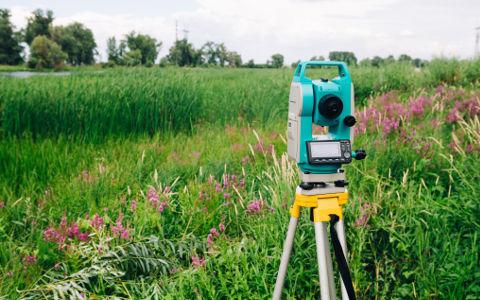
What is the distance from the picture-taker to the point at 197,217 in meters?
3.35

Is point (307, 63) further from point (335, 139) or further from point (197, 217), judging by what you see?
point (197, 217)

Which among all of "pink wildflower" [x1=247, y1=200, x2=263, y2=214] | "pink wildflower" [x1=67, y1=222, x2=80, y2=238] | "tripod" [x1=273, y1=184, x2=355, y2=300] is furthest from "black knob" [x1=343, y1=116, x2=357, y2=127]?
"pink wildflower" [x1=67, y1=222, x2=80, y2=238]

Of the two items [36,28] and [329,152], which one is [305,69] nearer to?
[329,152]

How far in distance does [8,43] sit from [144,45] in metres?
25.1

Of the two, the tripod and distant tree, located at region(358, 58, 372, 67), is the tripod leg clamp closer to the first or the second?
the tripod

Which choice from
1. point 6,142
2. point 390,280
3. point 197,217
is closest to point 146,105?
point 6,142

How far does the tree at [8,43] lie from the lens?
237 feet

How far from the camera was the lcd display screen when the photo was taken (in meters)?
1.91

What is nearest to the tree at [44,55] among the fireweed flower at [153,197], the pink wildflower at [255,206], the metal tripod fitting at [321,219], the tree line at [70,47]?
the tree line at [70,47]

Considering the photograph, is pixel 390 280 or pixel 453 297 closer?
pixel 453 297

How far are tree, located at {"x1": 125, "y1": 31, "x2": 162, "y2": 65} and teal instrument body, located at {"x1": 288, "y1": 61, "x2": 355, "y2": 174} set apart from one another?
8415cm

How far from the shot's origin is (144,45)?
283 ft

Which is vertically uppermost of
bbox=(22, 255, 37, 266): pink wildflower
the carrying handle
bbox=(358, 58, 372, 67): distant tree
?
bbox=(358, 58, 372, 67): distant tree

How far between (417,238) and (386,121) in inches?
86.2
